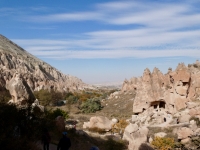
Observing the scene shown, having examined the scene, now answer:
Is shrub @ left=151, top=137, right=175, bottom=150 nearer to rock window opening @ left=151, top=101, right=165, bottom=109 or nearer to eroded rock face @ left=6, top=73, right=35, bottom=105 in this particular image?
eroded rock face @ left=6, top=73, right=35, bottom=105

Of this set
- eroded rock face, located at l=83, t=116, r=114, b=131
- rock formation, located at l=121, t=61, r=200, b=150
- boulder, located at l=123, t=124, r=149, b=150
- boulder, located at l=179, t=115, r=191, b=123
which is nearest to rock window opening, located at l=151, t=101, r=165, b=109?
rock formation, located at l=121, t=61, r=200, b=150

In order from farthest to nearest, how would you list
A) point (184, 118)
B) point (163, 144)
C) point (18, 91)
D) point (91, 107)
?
point (91, 107), point (184, 118), point (18, 91), point (163, 144)

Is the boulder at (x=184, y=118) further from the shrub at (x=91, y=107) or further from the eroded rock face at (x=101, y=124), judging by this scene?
the shrub at (x=91, y=107)

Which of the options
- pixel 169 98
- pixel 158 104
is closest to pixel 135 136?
pixel 169 98

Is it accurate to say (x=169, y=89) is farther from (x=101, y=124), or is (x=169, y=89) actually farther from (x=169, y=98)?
(x=101, y=124)

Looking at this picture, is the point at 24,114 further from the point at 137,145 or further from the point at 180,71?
the point at 180,71

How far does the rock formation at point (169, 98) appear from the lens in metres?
24.2

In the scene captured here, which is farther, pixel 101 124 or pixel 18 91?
pixel 101 124

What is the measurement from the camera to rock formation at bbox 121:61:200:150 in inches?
953

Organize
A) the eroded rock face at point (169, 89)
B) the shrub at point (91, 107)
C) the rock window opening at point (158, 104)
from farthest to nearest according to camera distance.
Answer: the shrub at point (91, 107), the rock window opening at point (158, 104), the eroded rock face at point (169, 89)

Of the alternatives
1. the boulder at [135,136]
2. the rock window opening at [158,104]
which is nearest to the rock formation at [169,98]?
the rock window opening at [158,104]

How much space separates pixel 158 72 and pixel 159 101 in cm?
393

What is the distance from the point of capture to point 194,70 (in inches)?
1140

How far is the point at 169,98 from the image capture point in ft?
93.9
